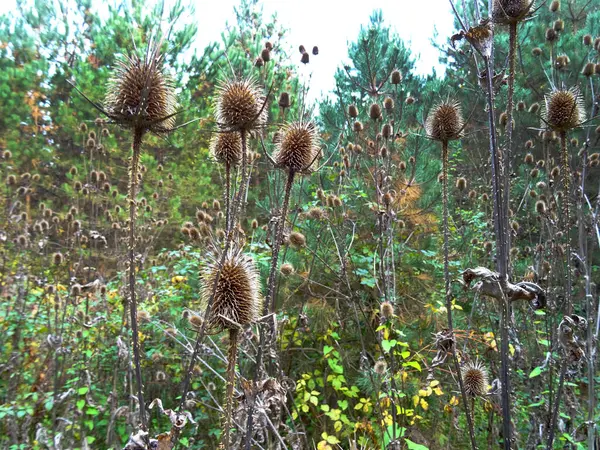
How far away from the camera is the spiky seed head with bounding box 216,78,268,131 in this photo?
7.63 feet

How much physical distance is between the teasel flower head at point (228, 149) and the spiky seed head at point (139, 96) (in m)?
0.58

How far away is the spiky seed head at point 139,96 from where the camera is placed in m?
1.86

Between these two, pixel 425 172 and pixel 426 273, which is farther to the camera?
pixel 425 172

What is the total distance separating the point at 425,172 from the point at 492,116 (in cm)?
347

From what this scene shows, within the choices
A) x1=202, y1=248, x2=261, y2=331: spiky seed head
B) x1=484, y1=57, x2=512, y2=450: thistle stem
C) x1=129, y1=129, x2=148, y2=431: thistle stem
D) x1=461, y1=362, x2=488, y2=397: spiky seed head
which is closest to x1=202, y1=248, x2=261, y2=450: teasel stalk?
x1=202, y1=248, x2=261, y2=331: spiky seed head

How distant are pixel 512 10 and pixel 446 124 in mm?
708

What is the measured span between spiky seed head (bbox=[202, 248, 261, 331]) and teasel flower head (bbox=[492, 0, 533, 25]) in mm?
1729

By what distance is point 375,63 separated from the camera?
5547 mm

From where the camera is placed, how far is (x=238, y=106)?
235 centimetres

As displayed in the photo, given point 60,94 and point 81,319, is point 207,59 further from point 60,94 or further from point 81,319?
point 81,319

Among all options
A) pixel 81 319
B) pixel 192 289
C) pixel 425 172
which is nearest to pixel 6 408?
pixel 81 319

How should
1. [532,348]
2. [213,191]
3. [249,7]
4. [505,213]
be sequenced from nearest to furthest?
[505,213] → [532,348] → [213,191] → [249,7]

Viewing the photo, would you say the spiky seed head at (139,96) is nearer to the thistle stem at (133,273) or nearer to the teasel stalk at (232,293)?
the thistle stem at (133,273)

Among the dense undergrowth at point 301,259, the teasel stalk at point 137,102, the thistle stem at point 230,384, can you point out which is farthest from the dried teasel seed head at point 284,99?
the thistle stem at point 230,384
